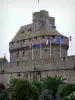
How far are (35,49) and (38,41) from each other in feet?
3.56

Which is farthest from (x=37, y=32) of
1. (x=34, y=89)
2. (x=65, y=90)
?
(x=65, y=90)

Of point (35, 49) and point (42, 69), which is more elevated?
point (35, 49)

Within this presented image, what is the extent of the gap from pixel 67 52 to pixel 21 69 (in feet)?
44.2

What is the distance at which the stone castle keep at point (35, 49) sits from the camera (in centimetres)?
3247

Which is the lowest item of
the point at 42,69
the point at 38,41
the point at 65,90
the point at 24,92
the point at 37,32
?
the point at 24,92

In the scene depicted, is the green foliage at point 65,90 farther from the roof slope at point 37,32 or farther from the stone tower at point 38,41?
the roof slope at point 37,32

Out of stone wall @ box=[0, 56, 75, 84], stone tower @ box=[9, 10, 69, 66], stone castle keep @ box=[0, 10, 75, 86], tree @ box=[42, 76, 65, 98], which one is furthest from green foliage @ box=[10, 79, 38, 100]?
stone tower @ box=[9, 10, 69, 66]

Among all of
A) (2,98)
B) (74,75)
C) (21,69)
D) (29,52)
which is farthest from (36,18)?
(2,98)

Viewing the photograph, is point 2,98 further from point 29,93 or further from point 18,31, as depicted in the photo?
point 18,31

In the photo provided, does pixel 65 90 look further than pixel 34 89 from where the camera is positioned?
No

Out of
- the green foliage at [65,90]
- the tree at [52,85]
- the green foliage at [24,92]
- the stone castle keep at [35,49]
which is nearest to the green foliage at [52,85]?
the tree at [52,85]

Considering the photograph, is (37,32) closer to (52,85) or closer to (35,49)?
(35,49)

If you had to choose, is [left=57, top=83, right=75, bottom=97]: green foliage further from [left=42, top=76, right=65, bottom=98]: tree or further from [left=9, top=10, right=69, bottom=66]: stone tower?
[left=9, top=10, right=69, bottom=66]: stone tower

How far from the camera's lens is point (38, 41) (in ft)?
145
